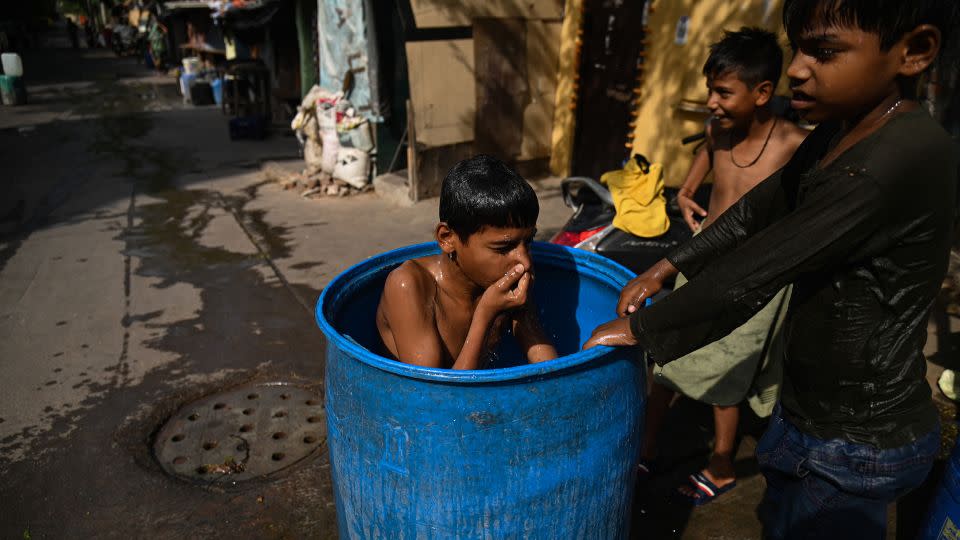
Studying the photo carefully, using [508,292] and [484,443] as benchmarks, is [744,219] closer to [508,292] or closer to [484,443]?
[508,292]

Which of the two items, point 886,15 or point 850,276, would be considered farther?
point 850,276

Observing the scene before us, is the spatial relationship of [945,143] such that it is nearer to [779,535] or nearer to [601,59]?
[779,535]

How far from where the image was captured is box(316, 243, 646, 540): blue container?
1353 mm

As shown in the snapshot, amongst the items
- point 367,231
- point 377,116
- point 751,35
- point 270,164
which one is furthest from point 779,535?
point 270,164

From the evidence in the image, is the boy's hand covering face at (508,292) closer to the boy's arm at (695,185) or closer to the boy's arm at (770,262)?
the boy's arm at (770,262)

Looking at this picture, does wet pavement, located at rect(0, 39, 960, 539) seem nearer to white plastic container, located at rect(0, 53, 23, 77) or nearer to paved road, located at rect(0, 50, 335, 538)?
paved road, located at rect(0, 50, 335, 538)

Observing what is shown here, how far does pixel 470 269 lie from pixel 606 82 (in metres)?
5.46

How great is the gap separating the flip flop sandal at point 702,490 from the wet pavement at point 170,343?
5 centimetres

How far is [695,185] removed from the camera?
2994mm

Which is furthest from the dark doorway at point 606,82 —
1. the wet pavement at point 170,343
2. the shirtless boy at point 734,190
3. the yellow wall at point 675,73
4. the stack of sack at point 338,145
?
the shirtless boy at point 734,190

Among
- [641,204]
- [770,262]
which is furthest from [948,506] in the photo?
[641,204]

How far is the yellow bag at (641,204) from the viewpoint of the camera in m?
3.27

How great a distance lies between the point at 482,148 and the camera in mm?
7281

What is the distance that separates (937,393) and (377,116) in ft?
19.6
